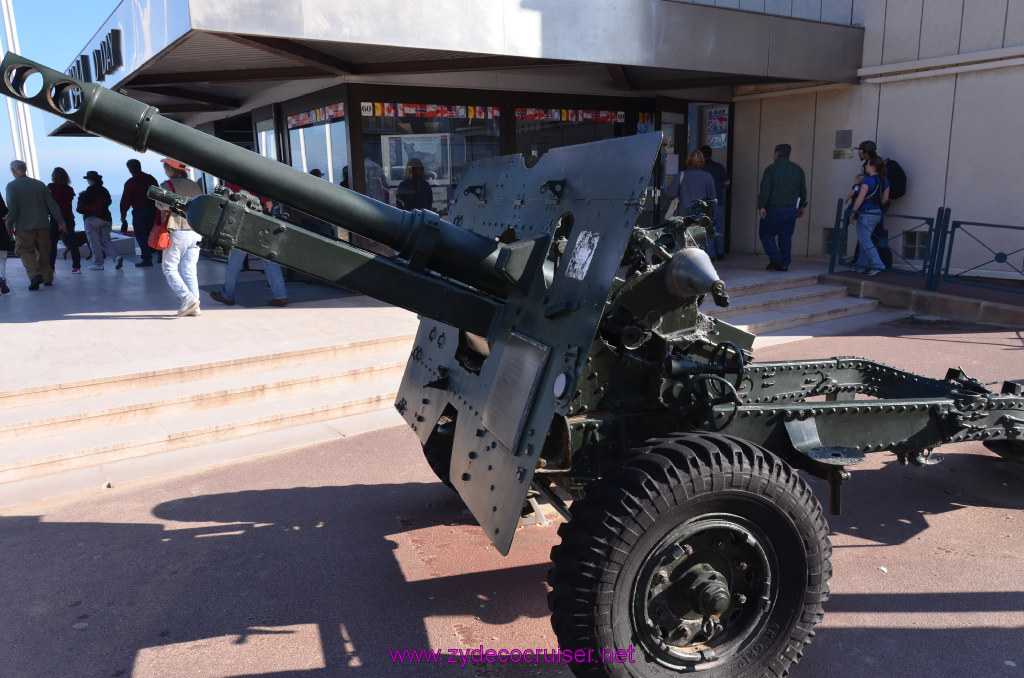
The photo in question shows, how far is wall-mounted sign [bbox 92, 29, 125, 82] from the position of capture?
30.6 feet

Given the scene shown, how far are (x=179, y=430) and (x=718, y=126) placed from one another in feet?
36.3

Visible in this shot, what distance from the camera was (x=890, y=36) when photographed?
446 inches

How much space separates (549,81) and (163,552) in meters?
8.94

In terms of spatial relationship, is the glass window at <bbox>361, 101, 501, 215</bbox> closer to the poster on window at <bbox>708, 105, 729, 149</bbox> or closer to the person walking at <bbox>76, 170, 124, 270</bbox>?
the poster on window at <bbox>708, 105, 729, 149</bbox>

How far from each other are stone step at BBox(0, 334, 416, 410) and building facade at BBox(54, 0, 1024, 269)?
9.84 ft

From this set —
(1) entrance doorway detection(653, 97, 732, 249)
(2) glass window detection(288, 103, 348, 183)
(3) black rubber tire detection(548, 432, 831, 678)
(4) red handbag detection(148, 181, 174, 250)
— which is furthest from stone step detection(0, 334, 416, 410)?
(1) entrance doorway detection(653, 97, 732, 249)

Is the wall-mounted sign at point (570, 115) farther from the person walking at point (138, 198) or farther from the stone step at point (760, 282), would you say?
the person walking at point (138, 198)

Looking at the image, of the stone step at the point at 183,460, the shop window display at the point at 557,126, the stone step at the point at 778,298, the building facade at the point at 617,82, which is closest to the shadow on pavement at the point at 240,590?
the stone step at the point at 183,460

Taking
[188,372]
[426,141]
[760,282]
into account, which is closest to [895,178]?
[760,282]

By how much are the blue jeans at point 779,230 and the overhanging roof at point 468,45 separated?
193 centimetres

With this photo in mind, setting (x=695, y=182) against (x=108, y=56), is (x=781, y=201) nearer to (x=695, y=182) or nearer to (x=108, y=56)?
(x=695, y=182)

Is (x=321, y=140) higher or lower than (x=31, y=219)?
higher

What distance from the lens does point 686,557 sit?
274 centimetres

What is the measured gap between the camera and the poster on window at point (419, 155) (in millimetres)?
10203
